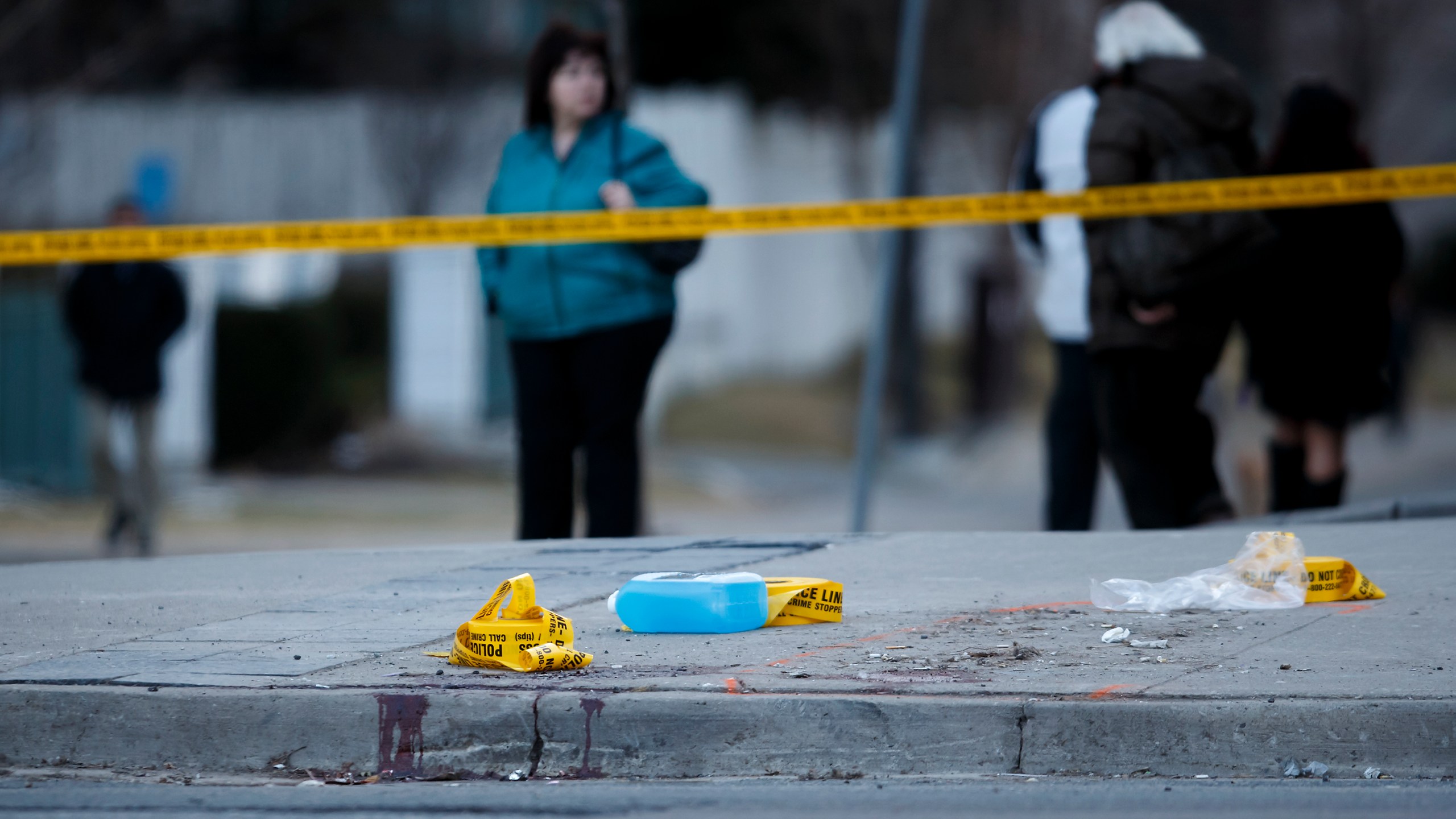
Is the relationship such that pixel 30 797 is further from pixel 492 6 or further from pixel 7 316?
pixel 492 6

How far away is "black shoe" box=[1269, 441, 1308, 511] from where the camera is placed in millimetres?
7438

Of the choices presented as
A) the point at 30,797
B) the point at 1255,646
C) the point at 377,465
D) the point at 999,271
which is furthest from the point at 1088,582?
the point at 999,271

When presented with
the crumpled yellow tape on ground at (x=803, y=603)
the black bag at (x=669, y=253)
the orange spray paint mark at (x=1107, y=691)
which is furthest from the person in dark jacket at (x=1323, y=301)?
the orange spray paint mark at (x=1107, y=691)

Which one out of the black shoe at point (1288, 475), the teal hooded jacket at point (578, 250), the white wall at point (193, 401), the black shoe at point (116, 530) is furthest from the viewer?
the white wall at point (193, 401)

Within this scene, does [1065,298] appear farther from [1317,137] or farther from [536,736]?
[536,736]

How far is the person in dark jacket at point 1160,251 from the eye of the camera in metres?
6.27

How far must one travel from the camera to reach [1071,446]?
704 cm

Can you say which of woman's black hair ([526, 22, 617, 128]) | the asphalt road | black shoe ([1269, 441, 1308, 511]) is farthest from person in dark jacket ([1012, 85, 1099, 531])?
the asphalt road

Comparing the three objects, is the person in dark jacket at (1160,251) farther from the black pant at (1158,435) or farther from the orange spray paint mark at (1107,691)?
the orange spray paint mark at (1107,691)

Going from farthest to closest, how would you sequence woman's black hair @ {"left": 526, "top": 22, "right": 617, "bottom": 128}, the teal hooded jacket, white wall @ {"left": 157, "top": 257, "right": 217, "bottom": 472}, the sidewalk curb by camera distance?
white wall @ {"left": 157, "top": 257, "right": 217, "bottom": 472} < woman's black hair @ {"left": 526, "top": 22, "right": 617, "bottom": 128} < the teal hooded jacket < the sidewalk curb

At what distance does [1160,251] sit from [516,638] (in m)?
3.03

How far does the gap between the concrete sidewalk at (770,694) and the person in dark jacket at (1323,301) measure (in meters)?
2.15

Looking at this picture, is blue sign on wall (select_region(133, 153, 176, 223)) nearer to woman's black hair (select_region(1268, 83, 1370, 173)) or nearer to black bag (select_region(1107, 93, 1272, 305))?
woman's black hair (select_region(1268, 83, 1370, 173))

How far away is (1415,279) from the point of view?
29656 mm
